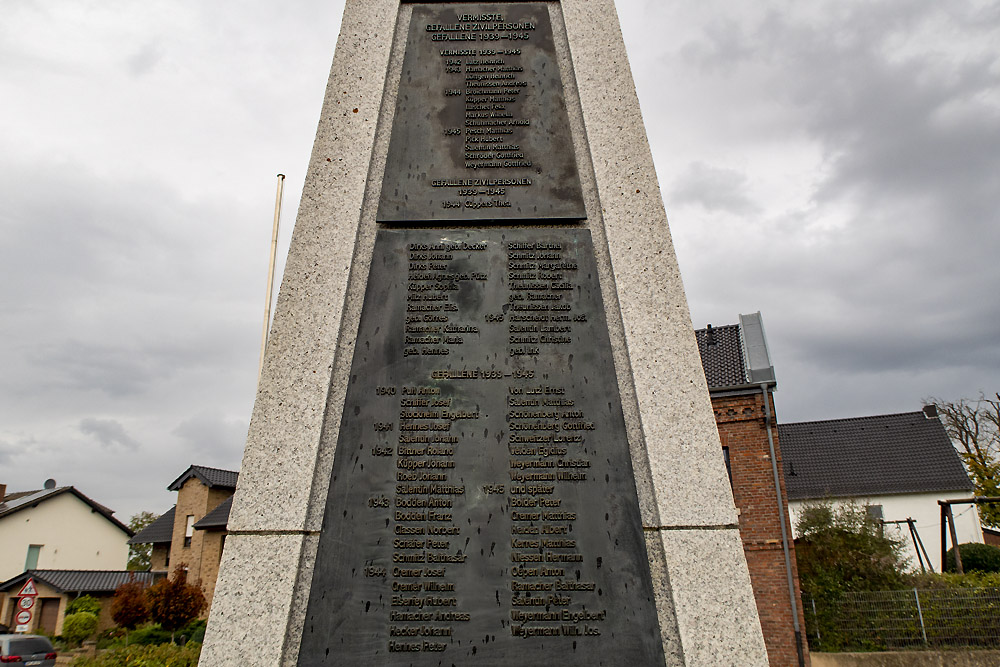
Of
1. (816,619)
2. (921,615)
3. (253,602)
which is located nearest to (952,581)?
(921,615)

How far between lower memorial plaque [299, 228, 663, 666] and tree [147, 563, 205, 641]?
2274cm

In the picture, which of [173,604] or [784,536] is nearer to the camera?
[784,536]

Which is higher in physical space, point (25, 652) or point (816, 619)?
point (25, 652)

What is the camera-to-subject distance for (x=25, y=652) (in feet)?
55.2

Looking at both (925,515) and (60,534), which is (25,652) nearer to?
(60,534)

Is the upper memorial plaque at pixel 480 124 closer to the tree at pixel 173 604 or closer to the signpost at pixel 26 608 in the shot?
the signpost at pixel 26 608

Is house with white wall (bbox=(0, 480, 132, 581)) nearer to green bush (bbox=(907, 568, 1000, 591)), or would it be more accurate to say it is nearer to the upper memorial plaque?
green bush (bbox=(907, 568, 1000, 591))

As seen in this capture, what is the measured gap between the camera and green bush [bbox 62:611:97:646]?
24.4 m

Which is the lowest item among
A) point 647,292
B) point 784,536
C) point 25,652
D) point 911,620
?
point 911,620

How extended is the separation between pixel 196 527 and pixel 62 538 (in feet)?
51.5

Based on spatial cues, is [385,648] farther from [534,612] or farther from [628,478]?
[628,478]

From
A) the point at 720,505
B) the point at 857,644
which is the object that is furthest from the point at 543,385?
the point at 857,644

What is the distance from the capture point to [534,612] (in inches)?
116

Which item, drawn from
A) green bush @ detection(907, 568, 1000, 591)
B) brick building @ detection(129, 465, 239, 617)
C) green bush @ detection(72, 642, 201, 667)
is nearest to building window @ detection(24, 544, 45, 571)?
brick building @ detection(129, 465, 239, 617)
